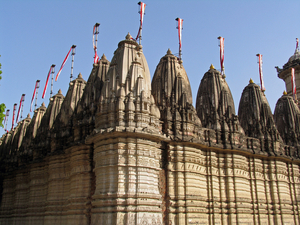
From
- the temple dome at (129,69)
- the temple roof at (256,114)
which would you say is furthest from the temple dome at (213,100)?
the temple dome at (129,69)

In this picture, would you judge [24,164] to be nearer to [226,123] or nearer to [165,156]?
[165,156]

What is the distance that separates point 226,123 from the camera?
29.4 m

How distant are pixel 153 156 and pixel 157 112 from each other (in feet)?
11.2

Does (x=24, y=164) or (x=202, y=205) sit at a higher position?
(x=24, y=164)

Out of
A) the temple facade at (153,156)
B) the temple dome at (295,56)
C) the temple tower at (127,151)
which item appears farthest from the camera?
the temple dome at (295,56)

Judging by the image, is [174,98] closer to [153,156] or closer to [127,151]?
[153,156]

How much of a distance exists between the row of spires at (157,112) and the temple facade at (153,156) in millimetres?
89

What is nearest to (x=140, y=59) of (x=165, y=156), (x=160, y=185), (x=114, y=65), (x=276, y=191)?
(x=114, y=65)

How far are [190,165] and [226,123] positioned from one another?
22.8 ft

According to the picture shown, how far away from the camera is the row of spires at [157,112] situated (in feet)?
73.7

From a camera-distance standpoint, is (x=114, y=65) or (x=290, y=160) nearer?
(x=114, y=65)

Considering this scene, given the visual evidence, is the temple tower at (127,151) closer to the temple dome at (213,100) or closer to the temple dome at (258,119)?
the temple dome at (213,100)

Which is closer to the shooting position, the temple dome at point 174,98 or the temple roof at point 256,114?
the temple dome at point 174,98

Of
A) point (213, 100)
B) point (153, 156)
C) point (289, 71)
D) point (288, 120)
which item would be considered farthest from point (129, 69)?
point (289, 71)
